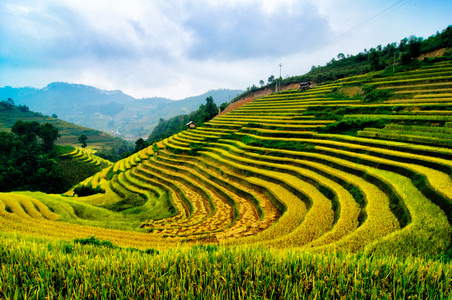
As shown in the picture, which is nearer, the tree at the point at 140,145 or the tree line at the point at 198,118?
the tree at the point at 140,145

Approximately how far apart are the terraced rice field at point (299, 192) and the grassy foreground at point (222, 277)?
103 centimetres

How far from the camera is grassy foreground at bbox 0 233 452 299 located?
211cm

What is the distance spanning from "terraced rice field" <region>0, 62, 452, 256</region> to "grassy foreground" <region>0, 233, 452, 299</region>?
1032 mm

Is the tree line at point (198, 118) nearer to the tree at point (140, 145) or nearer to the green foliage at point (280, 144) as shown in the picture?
the tree at point (140, 145)

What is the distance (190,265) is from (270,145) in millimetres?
13174

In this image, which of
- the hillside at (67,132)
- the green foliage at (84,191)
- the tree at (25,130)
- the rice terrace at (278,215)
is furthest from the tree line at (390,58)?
the hillside at (67,132)

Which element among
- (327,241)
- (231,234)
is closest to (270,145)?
(231,234)

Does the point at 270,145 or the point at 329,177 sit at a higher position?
the point at 270,145

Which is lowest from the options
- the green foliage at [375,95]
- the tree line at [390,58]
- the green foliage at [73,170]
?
the green foliage at [73,170]

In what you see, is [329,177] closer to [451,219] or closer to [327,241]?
[451,219]

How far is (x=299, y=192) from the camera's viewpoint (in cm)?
895

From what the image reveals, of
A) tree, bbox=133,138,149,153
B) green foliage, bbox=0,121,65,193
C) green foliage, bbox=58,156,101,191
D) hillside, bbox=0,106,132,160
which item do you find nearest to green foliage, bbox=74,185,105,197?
green foliage, bbox=0,121,65,193

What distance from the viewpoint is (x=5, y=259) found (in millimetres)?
2775

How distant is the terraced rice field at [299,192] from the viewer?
518cm
